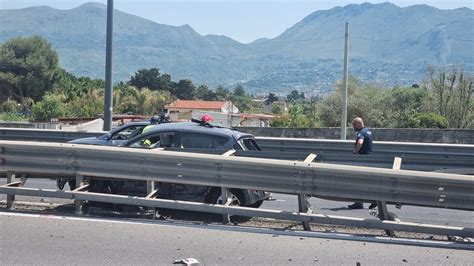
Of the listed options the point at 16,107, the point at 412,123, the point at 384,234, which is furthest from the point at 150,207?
the point at 16,107

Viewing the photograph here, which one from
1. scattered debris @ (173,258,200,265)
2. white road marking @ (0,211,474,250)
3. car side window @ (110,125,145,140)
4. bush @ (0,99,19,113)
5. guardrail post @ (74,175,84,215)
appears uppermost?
car side window @ (110,125,145,140)

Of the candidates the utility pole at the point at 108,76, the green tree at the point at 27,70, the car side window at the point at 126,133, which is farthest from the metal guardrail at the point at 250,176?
the green tree at the point at 27,70

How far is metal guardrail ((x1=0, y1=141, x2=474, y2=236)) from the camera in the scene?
787cm

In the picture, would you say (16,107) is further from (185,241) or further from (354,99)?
(185,241)

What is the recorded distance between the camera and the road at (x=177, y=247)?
22.4 ft

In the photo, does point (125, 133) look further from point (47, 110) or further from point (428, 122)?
point (47, 110)

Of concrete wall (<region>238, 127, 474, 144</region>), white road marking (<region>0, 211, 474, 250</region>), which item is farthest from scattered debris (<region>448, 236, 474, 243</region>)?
concrete wall (<region>238, 127, 474, 144</region>)

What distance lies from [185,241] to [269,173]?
1.54m

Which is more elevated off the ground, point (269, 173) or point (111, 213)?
point (269, 173)

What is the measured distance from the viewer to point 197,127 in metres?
10.3

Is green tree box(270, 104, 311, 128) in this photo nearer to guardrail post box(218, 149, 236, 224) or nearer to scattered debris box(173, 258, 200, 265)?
guardrail post box(218, 149, 236, 224)

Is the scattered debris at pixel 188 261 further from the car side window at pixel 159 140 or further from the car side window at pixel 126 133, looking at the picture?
the car side window at pixel 126 133

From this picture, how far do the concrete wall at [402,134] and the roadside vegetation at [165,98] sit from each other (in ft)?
39.2

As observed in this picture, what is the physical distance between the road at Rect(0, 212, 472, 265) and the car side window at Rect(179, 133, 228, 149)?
202 centimetres
